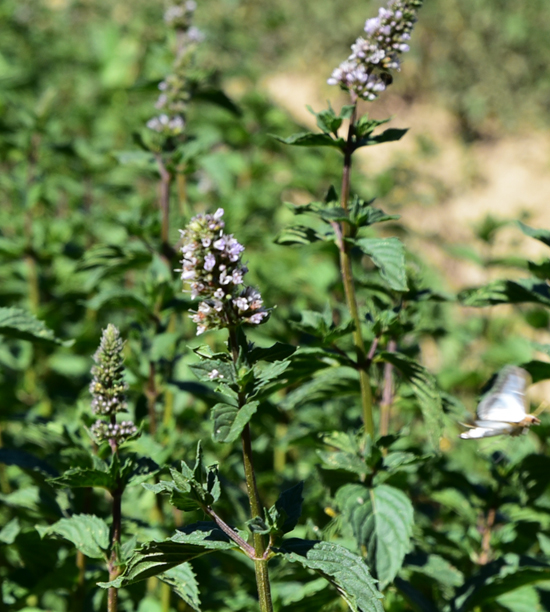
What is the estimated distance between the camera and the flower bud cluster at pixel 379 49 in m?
2.08

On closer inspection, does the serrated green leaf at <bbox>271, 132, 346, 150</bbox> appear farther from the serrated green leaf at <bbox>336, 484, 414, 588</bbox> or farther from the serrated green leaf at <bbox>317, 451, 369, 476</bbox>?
the serrated green leaf at <bbox>336, 484, 414, 588</bbox>

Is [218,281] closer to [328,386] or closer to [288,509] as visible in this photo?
[288,509]

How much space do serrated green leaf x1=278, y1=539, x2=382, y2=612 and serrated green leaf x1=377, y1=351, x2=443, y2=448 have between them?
0.51m

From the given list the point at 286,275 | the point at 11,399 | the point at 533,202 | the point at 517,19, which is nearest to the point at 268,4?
the point at 517,19

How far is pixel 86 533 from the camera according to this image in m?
1.98

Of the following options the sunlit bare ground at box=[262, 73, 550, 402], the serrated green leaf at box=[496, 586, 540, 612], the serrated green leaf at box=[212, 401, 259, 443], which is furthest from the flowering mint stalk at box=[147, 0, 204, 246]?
the sunlit bare ground at box=[262, 73, 550, 402]

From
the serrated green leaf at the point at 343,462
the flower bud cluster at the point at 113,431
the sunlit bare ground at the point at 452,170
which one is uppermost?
the sunlit bare ground at the point at 452,170

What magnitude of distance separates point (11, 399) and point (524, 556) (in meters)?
2.21

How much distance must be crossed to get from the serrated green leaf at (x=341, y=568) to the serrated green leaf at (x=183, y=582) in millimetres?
248

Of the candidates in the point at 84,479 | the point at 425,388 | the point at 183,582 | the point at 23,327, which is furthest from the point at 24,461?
the point at 425,388

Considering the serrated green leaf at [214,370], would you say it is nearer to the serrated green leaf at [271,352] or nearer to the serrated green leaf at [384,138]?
the serrated green leaf at [271,352]

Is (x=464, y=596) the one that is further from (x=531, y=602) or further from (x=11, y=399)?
(x=11, y=399)

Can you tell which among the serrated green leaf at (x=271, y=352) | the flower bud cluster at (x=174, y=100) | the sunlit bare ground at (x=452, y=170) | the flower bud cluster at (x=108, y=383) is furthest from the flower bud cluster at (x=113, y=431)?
the sunlit bare ground at (x=452, y=170)

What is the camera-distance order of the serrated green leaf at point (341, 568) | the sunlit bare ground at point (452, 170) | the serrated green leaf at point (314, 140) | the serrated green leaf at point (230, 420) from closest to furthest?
the serrated green leaf at point (230, 420) < the serrated green leaf at point (341, 568) < the serrated green leaf at point (314, 140) < the sunlit bare ground at point (452, 170)
